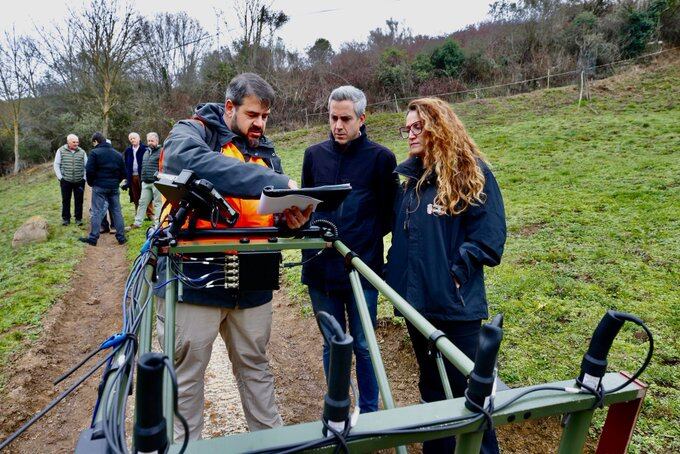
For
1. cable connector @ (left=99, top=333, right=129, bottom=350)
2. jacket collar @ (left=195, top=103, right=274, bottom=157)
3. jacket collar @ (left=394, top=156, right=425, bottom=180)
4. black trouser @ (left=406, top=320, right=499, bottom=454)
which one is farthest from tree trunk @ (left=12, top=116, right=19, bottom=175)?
cable connector @ (left=99, top=333, right=129, bottom=350)

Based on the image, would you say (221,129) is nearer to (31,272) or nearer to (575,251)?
(575,251)

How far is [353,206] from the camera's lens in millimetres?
3039

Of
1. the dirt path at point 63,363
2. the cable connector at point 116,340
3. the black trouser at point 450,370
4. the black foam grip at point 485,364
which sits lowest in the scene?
the dirt path at point 63,363

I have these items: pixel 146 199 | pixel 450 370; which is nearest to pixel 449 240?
pixel 450 370

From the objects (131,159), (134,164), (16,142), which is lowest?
(134,164)

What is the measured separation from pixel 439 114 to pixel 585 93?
16.1 meters

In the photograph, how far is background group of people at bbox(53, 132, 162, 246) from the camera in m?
8.61

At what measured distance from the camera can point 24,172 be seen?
25.1 metres

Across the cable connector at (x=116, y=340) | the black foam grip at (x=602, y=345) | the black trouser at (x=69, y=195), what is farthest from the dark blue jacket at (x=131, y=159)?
the black foam grip at (x=602, y=345)

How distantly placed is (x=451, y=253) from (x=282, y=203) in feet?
3.24

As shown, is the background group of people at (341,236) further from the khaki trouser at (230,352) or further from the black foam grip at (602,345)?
the black foam grip at (602,345)

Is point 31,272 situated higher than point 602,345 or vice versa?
point 602,345

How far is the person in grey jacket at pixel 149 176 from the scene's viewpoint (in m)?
8.86

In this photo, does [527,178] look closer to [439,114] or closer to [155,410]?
[439,114]
